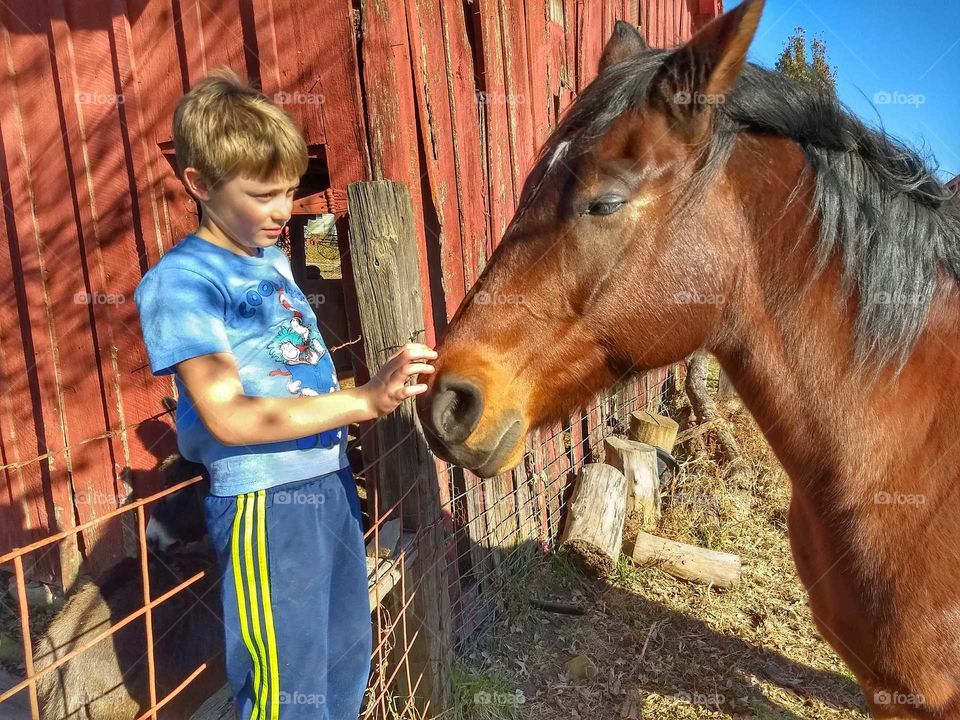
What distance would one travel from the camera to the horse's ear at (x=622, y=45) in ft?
7.25

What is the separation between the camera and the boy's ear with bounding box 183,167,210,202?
1501 millimetres

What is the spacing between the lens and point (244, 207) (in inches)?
60.6

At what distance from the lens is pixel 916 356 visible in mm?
1730

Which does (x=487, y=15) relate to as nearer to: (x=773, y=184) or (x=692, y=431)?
(x=773, y=184)

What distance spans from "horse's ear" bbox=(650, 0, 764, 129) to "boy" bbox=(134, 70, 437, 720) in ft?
3.23

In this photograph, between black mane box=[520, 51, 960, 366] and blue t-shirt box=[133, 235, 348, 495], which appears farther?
black mane box=[520, 51, 960, 366]

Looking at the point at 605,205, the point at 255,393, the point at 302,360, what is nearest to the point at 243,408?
the point at 255,393

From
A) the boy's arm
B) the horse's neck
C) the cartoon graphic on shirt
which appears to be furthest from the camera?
the horse's neck

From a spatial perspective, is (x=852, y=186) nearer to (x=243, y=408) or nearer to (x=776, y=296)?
(x=776, y=296)

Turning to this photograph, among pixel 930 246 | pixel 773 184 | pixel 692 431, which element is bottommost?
pixel 692 431

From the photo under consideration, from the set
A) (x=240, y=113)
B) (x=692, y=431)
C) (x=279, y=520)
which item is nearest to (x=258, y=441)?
(x=279, y=520)

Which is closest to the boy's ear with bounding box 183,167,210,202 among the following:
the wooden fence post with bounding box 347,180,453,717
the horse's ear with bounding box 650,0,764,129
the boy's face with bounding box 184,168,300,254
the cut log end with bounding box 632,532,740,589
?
the boy's face with bounding box 184,168,300,254

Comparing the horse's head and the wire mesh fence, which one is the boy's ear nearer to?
the horse's head

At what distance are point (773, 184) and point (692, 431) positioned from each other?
177 inches
